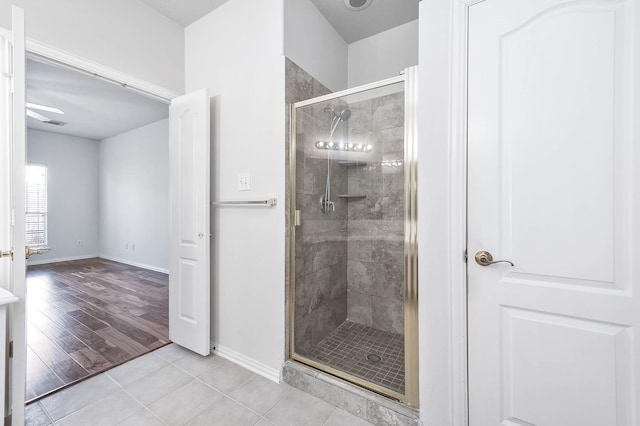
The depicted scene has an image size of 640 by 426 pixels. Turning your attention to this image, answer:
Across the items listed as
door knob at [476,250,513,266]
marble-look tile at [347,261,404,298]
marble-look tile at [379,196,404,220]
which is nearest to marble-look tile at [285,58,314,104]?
marble-look tile at [379,196,404,220]

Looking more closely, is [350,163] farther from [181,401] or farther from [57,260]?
[57,260]

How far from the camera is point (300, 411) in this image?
1589mm

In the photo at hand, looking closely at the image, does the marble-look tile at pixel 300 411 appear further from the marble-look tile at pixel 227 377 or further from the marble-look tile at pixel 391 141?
the marble-look tile at pixel 391 141

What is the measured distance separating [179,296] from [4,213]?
47.8 inches

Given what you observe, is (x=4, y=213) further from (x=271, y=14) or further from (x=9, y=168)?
(x=271, y=14)

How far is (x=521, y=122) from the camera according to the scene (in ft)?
3.85

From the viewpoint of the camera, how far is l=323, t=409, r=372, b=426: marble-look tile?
4.89ft

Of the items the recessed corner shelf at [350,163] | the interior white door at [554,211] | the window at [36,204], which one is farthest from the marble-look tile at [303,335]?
the window at [36,204]

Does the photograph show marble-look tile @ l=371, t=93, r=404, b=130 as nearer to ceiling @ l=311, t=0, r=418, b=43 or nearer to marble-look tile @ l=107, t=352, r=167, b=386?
ceiling @ l=311, t=0, r=418, b=43

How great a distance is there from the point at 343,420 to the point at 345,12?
2866 millimetres

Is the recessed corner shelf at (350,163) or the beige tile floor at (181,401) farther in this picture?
the recessed corner shelf at (350,163)

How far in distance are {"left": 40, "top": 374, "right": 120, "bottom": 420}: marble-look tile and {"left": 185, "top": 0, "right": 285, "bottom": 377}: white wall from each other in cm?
72

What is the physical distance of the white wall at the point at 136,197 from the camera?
505cm

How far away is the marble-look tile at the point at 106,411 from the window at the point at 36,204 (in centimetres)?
590
